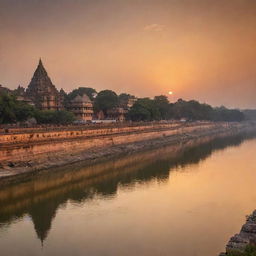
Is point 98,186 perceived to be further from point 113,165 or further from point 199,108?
point 199,108

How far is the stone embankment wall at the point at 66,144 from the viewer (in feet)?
93.4

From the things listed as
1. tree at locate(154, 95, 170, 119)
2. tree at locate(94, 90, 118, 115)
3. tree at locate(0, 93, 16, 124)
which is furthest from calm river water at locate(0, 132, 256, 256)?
tree at locate(154, 95, 170, 119)

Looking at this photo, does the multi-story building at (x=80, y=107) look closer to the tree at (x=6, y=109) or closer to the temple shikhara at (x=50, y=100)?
the temple shikhara at (x=50, y=100)

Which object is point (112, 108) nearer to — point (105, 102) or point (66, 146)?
point (105, 102)

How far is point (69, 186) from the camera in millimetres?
25438

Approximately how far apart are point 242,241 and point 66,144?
26101 millimetres

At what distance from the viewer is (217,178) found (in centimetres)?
2858

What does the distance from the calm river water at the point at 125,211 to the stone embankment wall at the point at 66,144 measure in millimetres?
2449

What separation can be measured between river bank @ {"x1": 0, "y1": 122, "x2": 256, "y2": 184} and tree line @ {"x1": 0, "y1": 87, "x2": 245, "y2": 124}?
20.8 feet

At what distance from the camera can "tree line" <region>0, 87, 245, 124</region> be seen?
39381 millimetres

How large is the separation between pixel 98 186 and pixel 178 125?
48690mm

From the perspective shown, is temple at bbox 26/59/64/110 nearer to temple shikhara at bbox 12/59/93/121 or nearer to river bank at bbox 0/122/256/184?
temple shikhara at bbox 12/59/93/121

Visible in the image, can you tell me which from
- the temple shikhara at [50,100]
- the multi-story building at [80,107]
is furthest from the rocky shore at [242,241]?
the multi-story building at [80,107]

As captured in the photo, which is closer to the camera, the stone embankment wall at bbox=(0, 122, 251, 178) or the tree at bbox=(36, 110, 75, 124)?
the stone embankment wall at bbox=(0, 122, 251, 178)
